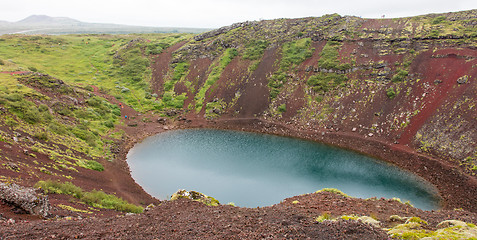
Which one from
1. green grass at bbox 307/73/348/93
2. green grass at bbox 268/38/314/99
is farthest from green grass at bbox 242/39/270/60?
green grass at bbox 307/73/348/93

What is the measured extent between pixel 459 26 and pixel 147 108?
3218 inches

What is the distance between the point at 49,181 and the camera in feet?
74.7

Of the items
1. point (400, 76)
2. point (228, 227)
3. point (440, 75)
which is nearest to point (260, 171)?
point (228, 227)

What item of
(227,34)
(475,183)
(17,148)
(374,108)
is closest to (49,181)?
(17,148)

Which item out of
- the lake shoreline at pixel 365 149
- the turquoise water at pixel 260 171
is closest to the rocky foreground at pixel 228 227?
the turquoise water at pixel 260 171

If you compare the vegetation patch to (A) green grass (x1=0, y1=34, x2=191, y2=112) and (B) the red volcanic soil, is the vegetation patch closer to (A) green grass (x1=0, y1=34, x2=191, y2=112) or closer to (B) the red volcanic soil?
(A) green grass (x1=0, y1=34, x2=191, y2=112)

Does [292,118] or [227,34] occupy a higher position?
[227,34]

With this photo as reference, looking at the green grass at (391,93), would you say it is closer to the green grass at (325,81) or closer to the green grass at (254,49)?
the green grass at (325,81)

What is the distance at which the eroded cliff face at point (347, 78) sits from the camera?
156 ft

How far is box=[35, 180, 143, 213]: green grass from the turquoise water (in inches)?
224

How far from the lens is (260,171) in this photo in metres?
40.8

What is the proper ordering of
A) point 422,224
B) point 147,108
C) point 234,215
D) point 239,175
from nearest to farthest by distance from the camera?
point 422,224 < point 234,215 < point 239,175 < point 147,108

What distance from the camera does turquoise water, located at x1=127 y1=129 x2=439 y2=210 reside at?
3538 centimetres

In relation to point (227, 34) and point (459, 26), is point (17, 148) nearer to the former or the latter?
point (227, 34)
